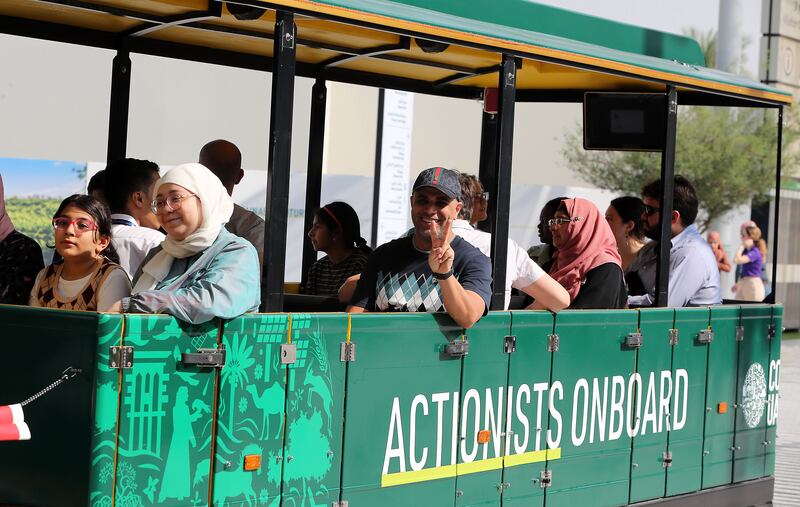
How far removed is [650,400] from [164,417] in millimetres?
3138

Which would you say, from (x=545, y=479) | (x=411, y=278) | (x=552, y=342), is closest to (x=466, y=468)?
(x=545, y=479)

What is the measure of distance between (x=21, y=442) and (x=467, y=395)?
204cm

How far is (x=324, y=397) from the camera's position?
4980mm

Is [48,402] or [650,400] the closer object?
[48,402]

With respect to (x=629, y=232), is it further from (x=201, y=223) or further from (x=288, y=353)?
(x=201, y=223)

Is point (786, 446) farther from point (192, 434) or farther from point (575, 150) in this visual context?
point (575, 150)

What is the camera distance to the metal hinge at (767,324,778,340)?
7824mm

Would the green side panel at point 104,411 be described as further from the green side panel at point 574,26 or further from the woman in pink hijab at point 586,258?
the woman in pink hijab at point 586,258

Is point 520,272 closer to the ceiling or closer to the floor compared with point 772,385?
closer to the ceiling

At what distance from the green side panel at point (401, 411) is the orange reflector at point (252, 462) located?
18.8 inches

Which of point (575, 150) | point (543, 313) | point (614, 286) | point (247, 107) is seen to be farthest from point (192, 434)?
point (575, 150)

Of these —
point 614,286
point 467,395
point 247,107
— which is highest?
point 247,107

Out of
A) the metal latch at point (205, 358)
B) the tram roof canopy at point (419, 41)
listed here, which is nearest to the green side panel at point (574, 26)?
the tram roof canopy at point (419, 41)

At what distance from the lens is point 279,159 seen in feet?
15.7
